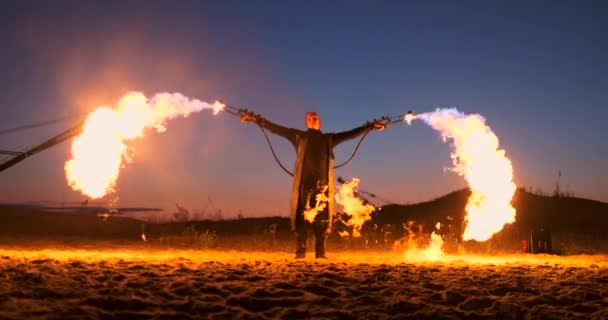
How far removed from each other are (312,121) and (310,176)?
123 centimetres

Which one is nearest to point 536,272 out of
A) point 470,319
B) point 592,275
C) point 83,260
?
point 592,275

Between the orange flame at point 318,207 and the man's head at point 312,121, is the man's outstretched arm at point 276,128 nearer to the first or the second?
the man's head at point 312,121

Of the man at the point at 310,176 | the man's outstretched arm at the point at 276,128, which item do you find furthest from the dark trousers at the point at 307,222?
the man's outstretched arm at the point at 276,128

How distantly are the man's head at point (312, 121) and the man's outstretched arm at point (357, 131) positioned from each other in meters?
0.45

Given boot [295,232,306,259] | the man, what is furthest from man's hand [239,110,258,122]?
boot [295,232,306,259]

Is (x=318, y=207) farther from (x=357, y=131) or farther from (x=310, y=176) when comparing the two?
(x=357, y=131)

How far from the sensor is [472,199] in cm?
1279

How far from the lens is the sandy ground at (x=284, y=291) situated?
20.8ft

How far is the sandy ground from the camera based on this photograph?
6328 mm

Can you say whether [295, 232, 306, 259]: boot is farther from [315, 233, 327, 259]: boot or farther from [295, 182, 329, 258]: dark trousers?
[315, 233, 327, 259]: boot

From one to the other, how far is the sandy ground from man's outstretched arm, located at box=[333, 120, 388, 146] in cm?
329

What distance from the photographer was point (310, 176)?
11.2m

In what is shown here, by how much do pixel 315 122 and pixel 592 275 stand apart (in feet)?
18.9

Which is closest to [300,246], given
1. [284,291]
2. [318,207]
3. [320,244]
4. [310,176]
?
[320,244]
